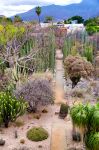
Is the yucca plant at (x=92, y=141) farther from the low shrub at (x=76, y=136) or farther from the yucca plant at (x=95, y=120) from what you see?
the low shrub at (x=76, y=136)

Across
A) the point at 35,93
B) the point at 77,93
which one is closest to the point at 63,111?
the point at 35,93

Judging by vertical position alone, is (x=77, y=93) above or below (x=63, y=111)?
below

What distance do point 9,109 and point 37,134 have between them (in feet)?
6.74

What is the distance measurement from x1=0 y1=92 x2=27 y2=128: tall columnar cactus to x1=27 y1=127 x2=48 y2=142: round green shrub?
132cm

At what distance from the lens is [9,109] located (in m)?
19.6

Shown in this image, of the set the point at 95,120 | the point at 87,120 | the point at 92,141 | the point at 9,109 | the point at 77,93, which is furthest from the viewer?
the point at 77,93

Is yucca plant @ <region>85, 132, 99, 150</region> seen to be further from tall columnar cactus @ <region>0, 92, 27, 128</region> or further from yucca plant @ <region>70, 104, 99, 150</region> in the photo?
tall columnar cactus @ <region>0, 92, 27, 128</region>

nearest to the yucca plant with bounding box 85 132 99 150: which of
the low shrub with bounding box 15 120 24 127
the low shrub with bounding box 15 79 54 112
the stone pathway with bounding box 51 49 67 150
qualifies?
the stone pathway with bounding box 51 49 67 150

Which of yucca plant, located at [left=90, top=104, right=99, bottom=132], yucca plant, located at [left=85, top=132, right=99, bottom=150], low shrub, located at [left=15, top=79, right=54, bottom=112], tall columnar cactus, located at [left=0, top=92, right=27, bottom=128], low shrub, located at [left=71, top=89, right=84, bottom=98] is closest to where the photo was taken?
yucca plant, located at [left=85, top=132, right=99, bottom=150]

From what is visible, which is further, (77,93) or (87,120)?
(77,93)

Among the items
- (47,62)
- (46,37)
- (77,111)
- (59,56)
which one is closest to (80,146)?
(77,111)

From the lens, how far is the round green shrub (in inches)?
719

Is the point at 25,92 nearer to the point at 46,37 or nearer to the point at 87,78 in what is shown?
the point at 87,78

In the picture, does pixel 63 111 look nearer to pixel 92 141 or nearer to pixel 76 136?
pixel 76 136
